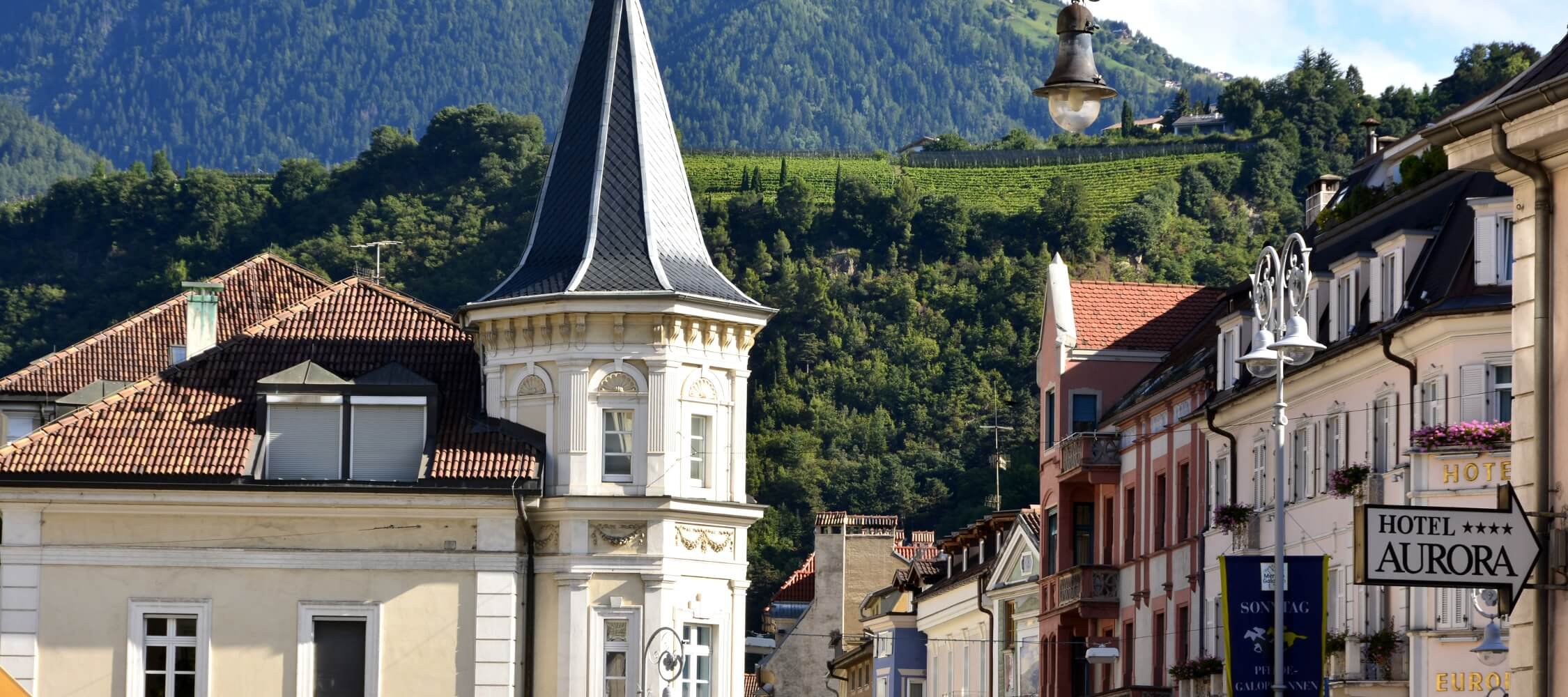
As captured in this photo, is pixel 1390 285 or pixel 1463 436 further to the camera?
pixel 1390 285

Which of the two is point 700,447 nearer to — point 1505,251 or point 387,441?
point 387,441

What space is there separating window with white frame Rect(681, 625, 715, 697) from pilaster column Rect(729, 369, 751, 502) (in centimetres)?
235

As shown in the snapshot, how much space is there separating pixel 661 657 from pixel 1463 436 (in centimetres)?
1471

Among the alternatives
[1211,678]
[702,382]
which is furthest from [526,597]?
[1211,678]

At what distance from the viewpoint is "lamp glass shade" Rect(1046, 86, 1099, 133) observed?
2205 cm

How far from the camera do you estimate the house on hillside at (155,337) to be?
184 feet

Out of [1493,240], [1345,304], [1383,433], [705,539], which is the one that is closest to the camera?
[1493,240]

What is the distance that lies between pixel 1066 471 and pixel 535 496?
643 inches

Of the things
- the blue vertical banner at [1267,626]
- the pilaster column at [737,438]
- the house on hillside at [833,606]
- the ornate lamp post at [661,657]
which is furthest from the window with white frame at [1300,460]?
the house on hillside at [833,606]

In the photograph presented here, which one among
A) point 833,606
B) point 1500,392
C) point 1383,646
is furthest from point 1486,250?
point 833,606

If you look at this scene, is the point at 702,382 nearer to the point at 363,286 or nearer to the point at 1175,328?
the point at 363,286

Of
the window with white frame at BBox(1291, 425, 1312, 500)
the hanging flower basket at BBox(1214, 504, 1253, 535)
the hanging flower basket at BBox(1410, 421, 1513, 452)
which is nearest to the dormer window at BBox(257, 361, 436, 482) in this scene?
the hanging flower basket at BBox(1214, 504, 1253, 535)

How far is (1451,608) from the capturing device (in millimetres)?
35844

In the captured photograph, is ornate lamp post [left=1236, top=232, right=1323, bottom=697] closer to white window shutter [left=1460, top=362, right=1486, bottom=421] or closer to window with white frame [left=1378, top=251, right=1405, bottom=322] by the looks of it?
white window shutter [left=1460, top=362, right=1486, bottom=421]
